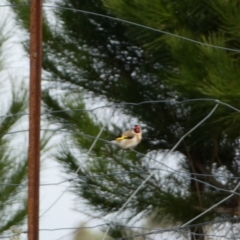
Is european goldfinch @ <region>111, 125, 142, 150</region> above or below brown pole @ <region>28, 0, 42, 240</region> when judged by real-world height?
below

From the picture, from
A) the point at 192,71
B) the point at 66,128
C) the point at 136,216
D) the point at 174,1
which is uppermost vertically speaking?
the point at 174,1

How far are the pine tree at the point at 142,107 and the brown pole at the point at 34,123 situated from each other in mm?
1241

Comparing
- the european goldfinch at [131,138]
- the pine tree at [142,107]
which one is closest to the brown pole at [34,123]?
the european goldfinch at [131,138]

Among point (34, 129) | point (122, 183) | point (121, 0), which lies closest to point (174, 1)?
point (121, 0)

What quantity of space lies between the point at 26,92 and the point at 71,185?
0.51 m

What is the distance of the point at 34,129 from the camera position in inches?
63.1

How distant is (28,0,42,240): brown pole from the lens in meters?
1.57

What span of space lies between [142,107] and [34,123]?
6.05 feet

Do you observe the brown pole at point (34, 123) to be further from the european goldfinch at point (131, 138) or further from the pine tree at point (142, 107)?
the pine tree at point (142, 107)

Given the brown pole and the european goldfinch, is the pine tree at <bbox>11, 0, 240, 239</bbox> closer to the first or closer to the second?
the european goldfinch

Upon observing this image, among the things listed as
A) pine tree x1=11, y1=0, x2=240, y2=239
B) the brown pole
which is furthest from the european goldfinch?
the brown pole

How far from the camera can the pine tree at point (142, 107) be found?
2.96 metres

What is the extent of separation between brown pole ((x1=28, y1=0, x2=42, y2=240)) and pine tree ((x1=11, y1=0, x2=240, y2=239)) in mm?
1241

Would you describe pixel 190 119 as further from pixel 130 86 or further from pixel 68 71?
pixel 68 71
